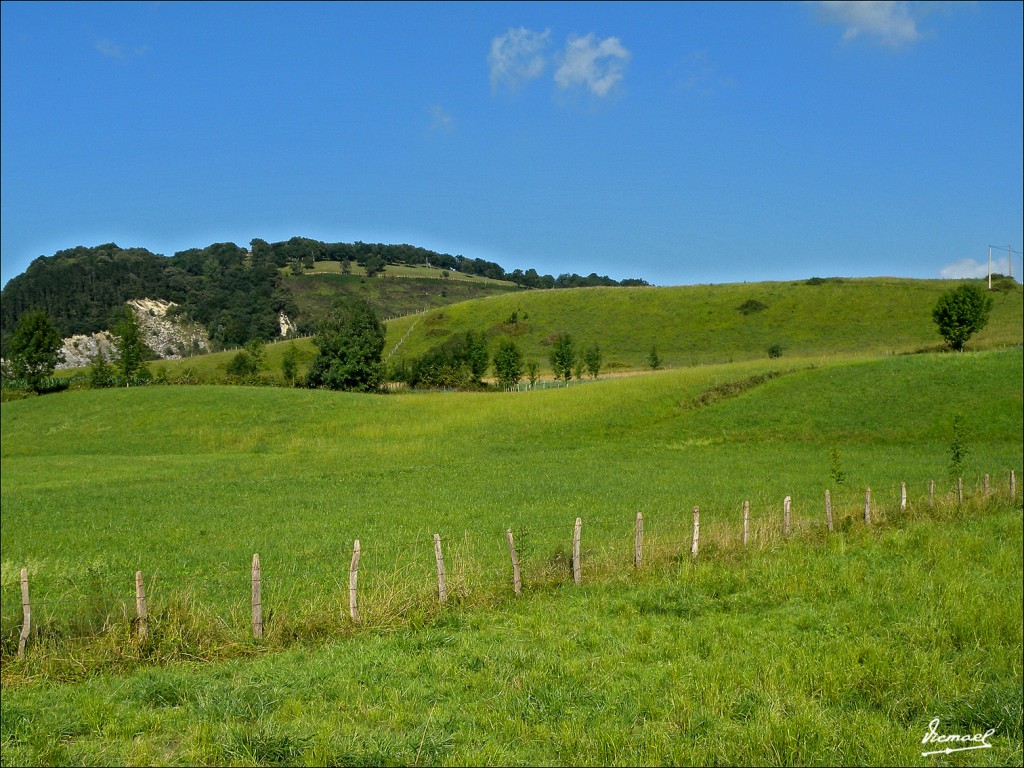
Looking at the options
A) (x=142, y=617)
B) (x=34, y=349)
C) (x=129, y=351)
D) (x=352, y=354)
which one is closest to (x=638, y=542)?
(x=142, y=617)

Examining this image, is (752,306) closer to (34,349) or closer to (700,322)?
(700,322)

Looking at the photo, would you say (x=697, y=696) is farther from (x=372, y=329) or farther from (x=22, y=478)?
(x=372, y=329)

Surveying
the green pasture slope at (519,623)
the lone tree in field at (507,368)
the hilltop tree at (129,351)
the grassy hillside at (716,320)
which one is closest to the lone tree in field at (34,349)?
the hilltop tree at (129,351)

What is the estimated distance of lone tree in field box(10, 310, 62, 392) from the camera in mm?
83062

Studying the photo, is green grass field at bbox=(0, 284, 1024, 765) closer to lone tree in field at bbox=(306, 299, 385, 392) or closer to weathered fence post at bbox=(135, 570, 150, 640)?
weathered fence post at bbox=(135, 570, 150, 640)

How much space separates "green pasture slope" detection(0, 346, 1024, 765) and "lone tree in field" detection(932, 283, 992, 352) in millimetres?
47434

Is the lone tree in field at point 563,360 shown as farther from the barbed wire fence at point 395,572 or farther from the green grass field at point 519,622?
the barbed wire fence at point 395,572

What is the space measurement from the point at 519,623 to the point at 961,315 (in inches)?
3089

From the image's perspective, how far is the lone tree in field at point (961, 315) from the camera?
3059 inches

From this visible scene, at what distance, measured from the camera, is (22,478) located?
41.3m

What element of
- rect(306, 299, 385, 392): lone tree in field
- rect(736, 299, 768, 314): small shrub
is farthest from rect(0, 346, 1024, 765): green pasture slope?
rect(736, 299, 768, 314): small shrub

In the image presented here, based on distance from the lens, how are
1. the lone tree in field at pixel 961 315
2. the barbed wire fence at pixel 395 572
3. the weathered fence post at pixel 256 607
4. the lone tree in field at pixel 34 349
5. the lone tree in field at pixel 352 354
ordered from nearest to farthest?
the weathered fence post at pixel 256 607, the barbed wire fence at pixel 395 572, the lone tree in field at pixel 961 315, the lone tree in field at pixel 34 349, the lone tree in field at pixel 352 354

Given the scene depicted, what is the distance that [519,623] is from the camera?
12.6 meters

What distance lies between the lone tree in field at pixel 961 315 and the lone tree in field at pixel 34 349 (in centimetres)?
8901
